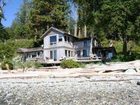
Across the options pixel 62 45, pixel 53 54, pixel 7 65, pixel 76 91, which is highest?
pixel 62 45

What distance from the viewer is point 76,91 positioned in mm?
17953

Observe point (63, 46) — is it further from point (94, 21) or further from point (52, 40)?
point (94, 21)

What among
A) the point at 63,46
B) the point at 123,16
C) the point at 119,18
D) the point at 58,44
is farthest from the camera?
the point at 58,44

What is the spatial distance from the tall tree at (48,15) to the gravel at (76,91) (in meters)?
45.1

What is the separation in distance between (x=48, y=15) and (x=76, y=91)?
51651 mm

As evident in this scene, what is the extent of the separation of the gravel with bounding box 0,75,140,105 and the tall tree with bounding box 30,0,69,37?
45097mm

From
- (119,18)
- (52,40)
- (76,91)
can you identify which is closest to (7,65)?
(119,18)

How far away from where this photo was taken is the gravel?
610 inches

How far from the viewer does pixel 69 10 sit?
69.6 m

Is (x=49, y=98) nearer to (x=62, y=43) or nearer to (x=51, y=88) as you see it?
(x=51, y=88)

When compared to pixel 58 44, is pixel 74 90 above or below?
below

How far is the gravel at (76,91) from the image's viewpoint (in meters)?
15.5

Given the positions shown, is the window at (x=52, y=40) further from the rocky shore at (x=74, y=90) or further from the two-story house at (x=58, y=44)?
the rocky shore at (x=74, y=90)

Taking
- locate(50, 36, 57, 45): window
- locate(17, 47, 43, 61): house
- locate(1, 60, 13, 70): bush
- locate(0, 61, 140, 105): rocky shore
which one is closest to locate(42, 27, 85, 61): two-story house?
locate(50, 36, 57, 45): window
